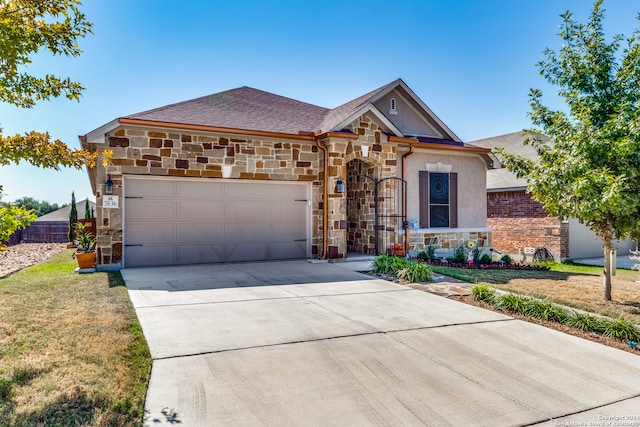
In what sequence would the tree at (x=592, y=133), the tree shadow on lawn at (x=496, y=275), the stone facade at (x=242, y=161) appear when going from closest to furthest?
the tree at (x=592, y=133) → the tree shadow on lawn at (x=496, y=275) → the stone facade at (x=242, y=161)

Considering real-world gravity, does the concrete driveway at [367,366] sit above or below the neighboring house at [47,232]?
below

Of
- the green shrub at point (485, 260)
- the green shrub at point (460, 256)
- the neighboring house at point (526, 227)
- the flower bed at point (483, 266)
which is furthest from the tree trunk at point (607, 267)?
the neighboring house at point (526, 227)

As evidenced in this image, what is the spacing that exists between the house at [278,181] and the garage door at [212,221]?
0.03m

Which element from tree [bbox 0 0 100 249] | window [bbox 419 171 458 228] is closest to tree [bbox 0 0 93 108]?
tree [bbox 0 0 100 249]

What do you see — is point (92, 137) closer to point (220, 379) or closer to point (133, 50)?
point (133, 50)

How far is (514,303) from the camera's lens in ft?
21.7

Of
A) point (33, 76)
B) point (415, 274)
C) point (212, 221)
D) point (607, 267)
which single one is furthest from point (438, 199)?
point (33, 76)

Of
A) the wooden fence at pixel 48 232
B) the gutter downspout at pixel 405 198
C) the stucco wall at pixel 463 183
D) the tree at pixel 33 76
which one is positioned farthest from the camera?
the wooden fence at pixel 48 232

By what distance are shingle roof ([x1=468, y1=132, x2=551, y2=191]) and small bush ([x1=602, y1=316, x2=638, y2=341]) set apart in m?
10.3

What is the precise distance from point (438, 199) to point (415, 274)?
5247 mm

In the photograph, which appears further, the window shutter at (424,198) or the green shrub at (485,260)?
the window shutter at (424,198)

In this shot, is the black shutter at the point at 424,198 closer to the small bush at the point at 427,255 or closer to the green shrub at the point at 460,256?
the small bush at the point at 427,255

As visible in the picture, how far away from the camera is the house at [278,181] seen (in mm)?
10297

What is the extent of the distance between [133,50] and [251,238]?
243 inches
